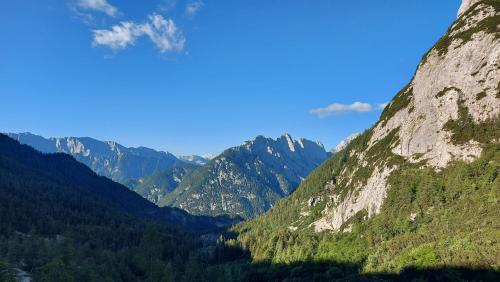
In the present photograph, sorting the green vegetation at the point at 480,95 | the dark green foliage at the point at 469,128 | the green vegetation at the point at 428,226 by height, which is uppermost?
the green vegetation at the point at 480,95

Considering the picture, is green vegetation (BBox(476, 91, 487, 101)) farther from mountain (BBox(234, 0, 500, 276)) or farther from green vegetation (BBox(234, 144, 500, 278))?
green vegetation (BBox(234, 144, 500, 278))

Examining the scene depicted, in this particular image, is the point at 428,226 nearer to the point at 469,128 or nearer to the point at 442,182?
the point at 442,182

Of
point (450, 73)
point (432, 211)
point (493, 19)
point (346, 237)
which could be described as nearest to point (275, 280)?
point (346, 237)

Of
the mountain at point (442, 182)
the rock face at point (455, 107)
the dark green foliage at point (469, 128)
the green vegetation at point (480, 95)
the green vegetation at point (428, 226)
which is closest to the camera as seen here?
the green vegetation at point (428, 226)

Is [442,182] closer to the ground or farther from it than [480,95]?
closer to the ground

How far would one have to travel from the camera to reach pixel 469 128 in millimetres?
161625

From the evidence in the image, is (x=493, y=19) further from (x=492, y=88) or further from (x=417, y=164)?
(x=417, y=164)

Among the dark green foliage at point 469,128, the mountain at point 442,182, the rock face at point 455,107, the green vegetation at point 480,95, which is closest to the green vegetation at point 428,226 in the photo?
the mountain at point 442,182

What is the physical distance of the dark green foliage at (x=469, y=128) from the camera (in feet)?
501

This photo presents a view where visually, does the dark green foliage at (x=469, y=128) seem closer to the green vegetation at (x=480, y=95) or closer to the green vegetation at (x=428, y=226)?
the green vegetation at (x=480, y=95)

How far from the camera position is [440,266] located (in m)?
111

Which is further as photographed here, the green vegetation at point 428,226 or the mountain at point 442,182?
the mountain at point 442,182

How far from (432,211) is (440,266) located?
4450 centimetres

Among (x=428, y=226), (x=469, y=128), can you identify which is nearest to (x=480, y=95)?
(x=469, y=128)
